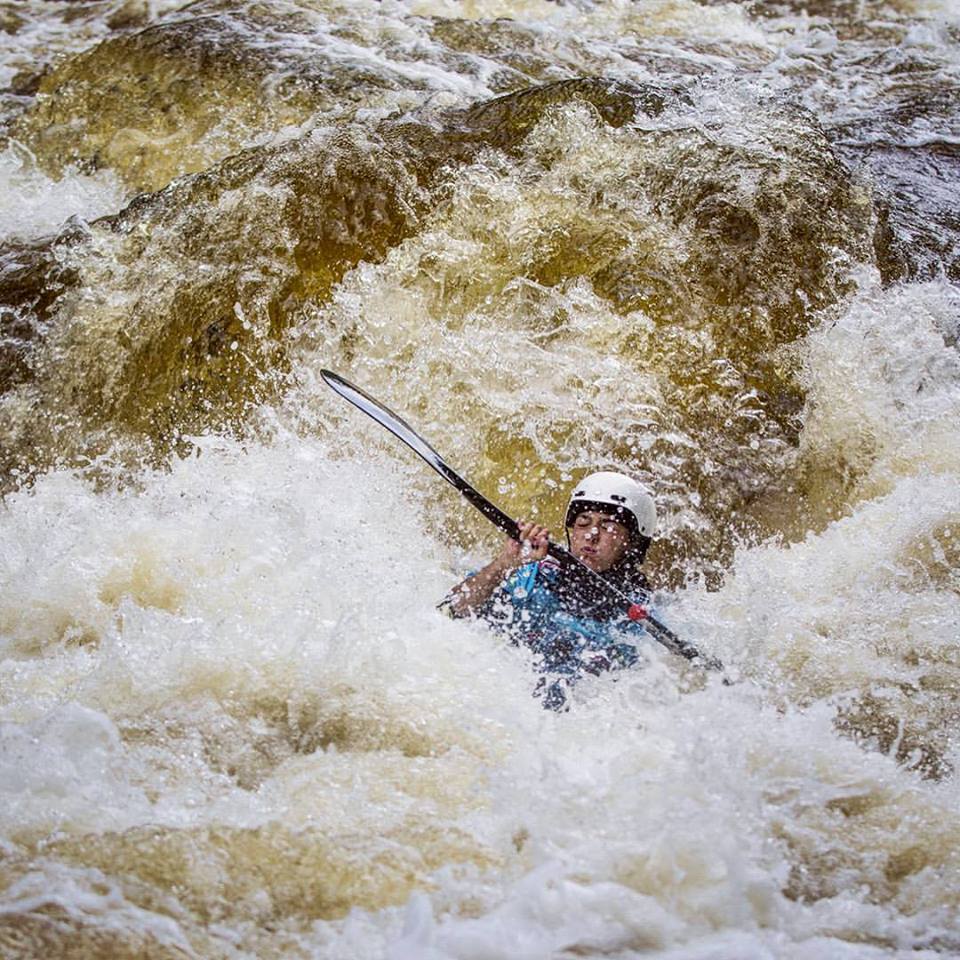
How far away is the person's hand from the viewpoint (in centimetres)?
372

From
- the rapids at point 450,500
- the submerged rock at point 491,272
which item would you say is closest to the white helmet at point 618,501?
the rapids at point 450,500

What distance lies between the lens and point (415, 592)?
3871mm

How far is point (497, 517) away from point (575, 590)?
0.36 m

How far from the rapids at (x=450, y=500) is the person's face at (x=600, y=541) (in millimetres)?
293

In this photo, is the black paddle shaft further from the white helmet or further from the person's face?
the white helmet

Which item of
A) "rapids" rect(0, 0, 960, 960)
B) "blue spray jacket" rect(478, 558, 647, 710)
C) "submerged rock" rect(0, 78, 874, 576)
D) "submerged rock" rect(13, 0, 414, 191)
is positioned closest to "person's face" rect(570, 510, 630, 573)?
"blue spray jacket" rect(478, 558, 647, 710)

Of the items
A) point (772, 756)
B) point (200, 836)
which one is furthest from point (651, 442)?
point (200, 836)

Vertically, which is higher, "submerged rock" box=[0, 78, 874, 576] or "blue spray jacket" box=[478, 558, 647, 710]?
"submerged rock" box=[0, 78, 874, 576]

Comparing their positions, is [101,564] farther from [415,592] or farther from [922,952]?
[922,952]

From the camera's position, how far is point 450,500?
15.0 feet

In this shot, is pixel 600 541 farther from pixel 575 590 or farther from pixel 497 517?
pixel 497 517

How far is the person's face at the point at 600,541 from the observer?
3895 millimetres

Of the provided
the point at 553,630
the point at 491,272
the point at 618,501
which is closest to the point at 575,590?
the point at 553,630

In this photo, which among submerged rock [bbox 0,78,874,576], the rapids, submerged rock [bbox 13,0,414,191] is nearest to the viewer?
the rapids
